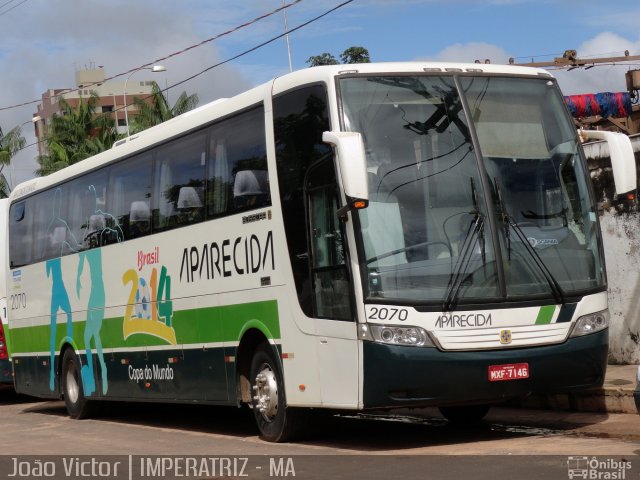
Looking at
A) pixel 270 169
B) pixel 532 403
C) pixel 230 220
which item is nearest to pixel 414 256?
pixel 270 169

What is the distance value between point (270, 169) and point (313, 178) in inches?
33.7

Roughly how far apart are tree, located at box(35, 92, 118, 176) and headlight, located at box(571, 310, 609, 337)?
46.7 meters

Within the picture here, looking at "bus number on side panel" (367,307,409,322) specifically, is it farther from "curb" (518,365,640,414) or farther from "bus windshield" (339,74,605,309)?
"curb" (518,365,640,414)

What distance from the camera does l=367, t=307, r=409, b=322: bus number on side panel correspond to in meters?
10.4

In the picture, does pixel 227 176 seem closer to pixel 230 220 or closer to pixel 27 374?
pixel 230 220

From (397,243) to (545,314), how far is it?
1.51 meters

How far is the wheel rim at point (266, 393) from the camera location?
40.1 ft

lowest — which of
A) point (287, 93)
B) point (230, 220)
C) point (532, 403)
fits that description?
point (532, 403)

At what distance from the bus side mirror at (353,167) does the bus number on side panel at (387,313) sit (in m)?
0.93

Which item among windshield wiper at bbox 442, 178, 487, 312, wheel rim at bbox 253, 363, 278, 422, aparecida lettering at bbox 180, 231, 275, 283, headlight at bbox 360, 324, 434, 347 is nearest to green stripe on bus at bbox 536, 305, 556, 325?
windshield wiper at bbox 442, 178, 487, 312

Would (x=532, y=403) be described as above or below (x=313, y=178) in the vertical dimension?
below

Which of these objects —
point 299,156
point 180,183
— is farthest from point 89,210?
point 299,156

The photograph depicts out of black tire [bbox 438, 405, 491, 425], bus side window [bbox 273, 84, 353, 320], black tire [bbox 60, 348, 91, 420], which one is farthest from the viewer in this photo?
black tire [bbox 60, 348, 91, 420]

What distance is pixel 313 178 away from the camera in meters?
11.2
